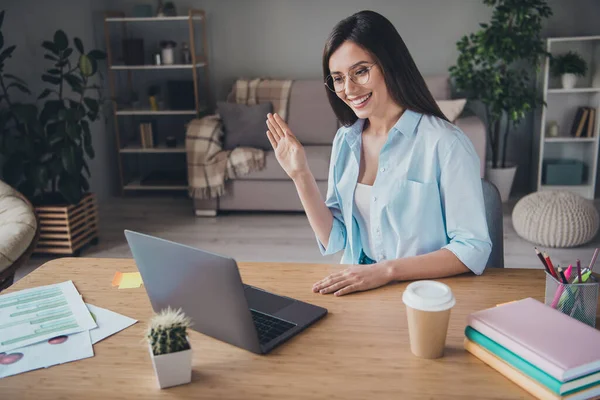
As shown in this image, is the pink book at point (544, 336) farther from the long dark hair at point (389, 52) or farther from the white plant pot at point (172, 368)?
the long dark hair at point (389, 52)

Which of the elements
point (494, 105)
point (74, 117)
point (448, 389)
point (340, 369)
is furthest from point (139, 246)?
point (494, 105)

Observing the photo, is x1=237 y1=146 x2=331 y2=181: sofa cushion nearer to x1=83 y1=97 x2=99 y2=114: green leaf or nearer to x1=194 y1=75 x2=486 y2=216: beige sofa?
x1=194 y1=75 x2=486 y2=216: beige sofa

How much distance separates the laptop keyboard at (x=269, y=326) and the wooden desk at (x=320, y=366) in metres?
0.03

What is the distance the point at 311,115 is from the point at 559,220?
1.97 m

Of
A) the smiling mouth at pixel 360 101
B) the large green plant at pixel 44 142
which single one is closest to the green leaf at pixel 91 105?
the large green plant at pixel 44 142

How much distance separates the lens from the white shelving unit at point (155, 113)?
14.7 feet

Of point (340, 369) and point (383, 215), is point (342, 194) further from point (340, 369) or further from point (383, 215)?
point (340, 369)

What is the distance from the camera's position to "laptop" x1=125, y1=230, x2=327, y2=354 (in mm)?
887

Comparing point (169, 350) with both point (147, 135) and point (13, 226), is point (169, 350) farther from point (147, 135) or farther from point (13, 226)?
point (147, 135)

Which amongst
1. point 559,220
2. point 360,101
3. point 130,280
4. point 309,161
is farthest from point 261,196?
point 130,280

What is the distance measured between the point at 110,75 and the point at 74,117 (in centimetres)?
143

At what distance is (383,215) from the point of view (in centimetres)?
141

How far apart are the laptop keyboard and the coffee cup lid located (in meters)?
0.24

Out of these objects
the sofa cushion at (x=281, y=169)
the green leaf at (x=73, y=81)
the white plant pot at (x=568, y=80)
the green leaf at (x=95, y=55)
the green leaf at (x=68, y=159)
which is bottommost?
the sofa cushion at (x=281, y=169)
